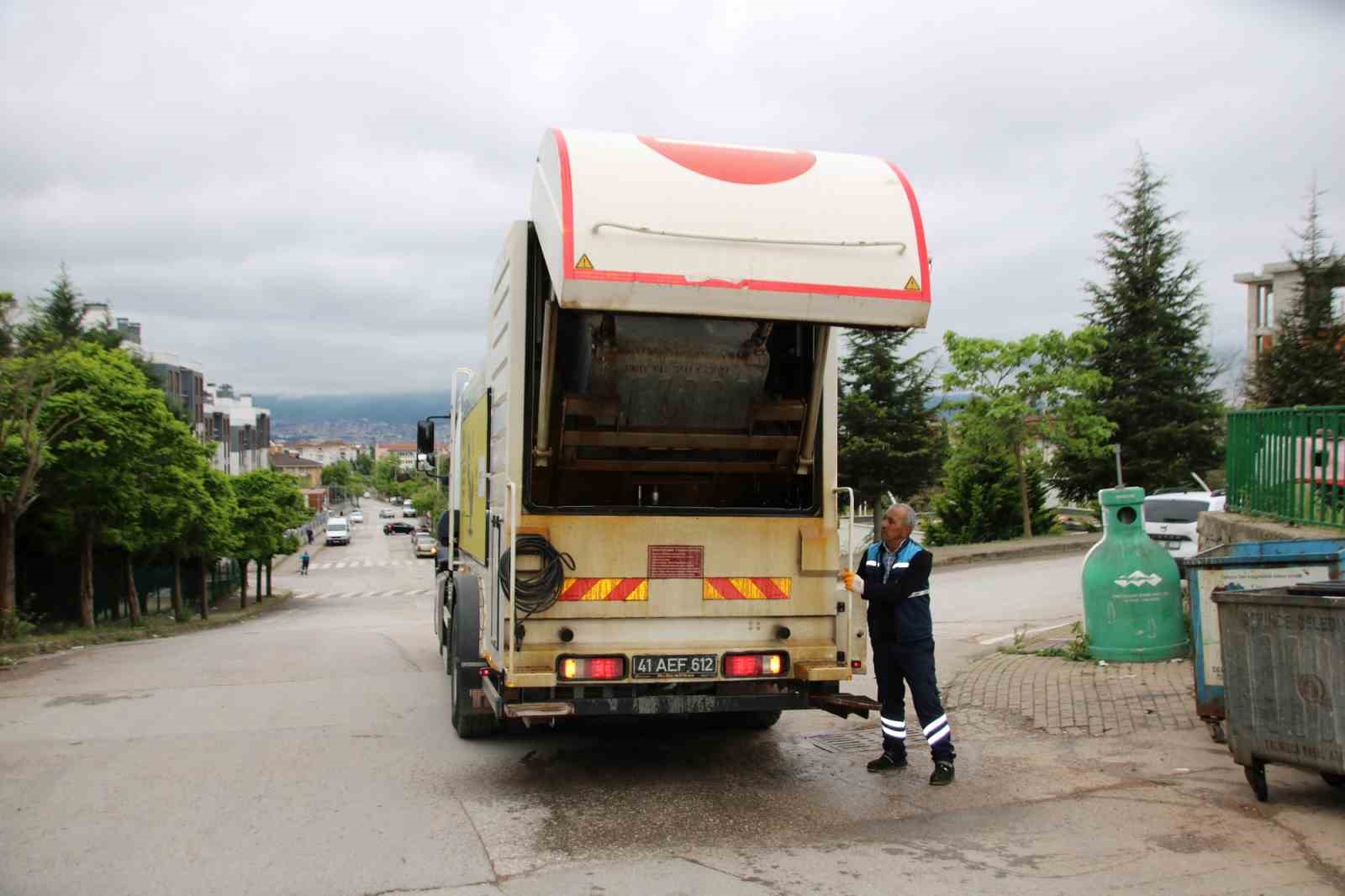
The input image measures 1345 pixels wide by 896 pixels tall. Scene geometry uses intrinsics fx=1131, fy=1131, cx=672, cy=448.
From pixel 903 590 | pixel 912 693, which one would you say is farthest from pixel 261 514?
pixel 903 590

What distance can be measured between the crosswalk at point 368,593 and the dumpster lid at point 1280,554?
4066 cm

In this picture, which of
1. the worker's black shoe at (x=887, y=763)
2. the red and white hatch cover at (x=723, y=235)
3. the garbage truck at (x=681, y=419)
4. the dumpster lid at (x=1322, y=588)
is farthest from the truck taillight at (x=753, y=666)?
the dumpster lid at (x=1322, y=588)

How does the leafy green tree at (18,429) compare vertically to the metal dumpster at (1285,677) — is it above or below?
above

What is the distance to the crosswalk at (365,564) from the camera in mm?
69562

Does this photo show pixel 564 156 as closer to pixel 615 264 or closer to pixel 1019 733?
pixel 615 264

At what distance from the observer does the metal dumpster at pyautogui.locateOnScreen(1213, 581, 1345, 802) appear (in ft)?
17.4

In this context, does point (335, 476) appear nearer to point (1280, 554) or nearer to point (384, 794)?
point (384, 794)

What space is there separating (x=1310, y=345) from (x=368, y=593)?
3771 cm

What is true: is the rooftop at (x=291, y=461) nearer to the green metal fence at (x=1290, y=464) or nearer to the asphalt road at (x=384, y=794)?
the asphalt road at (x=384, y=794)

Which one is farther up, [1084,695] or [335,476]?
[335,476]

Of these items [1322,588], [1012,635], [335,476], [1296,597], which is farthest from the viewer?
[335,476]

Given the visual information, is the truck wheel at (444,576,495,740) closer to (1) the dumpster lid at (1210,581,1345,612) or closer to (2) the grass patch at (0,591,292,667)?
(1) the dumpster lid at (1210,581,1345,612)

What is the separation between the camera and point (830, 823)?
585 cm

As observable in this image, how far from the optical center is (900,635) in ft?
22.3
